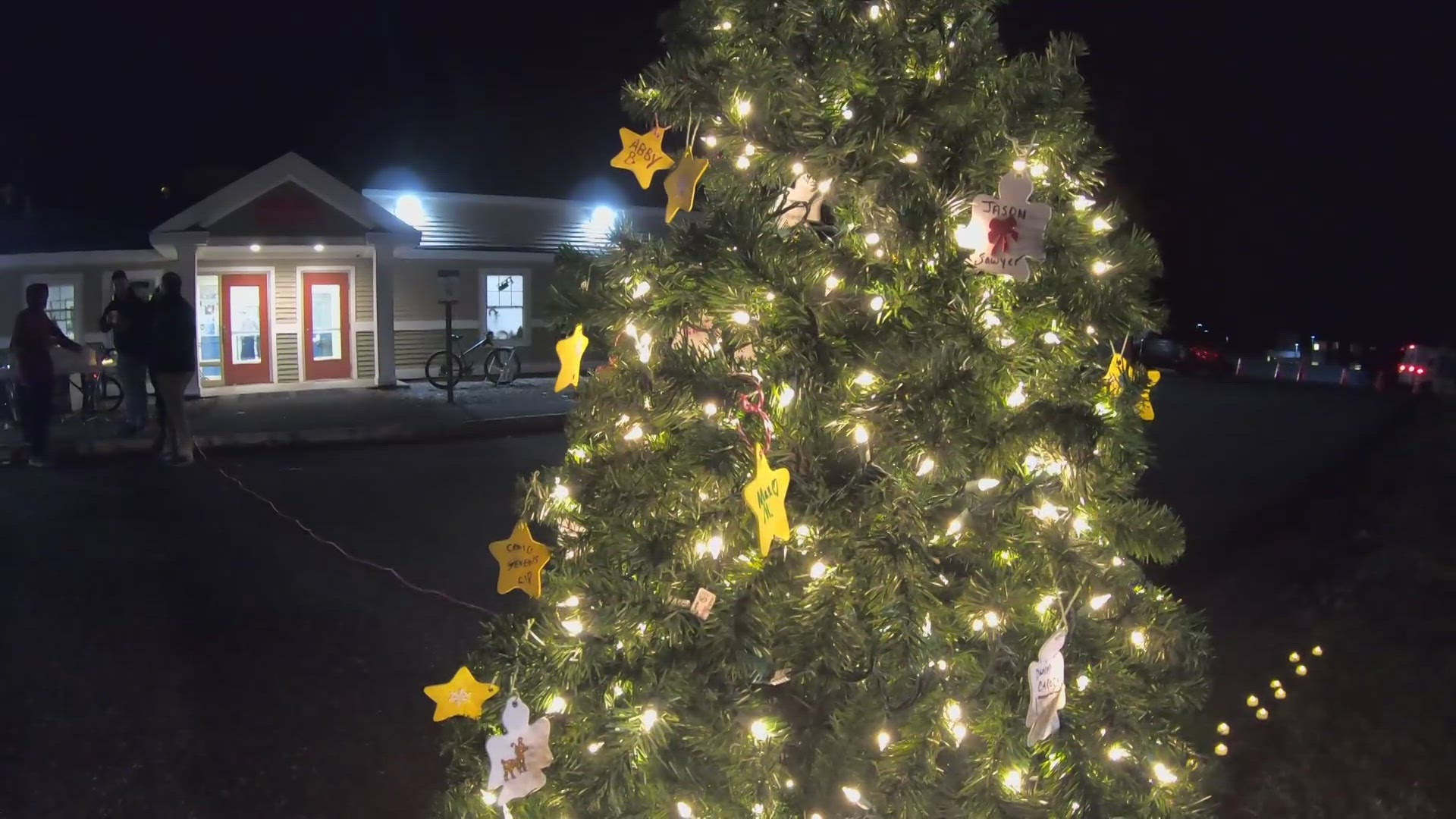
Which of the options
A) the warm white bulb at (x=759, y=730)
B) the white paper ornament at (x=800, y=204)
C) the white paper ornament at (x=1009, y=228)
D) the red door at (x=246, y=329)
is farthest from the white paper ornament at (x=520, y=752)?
the red door at (x=246, y=329)

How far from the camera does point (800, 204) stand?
102 inches

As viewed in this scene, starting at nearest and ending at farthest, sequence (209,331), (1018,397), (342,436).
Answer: (1018,397)
(342,436)
(209,331)

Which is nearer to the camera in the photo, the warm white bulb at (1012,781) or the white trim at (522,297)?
the warm white bulb at (1012,781)

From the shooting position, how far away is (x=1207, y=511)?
397 inches

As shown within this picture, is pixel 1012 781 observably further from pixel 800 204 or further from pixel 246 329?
pixel 246 329

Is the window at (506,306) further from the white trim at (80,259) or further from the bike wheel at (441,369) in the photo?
the white trim at (80,259)

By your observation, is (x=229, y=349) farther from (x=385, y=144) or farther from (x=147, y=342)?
(x=147, y=342)

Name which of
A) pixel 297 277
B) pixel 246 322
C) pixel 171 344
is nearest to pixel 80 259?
pixel 246 322

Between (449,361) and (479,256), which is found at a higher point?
(479,256)

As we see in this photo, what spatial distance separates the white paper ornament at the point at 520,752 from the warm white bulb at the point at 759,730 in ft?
1.56

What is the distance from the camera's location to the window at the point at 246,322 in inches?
723

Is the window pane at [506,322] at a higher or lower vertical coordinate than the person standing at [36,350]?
lower

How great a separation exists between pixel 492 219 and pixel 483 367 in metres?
3.00

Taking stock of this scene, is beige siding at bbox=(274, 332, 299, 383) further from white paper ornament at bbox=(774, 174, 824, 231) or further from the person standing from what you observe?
white paper ornament at bbox=(774, 174, 824, 231)
